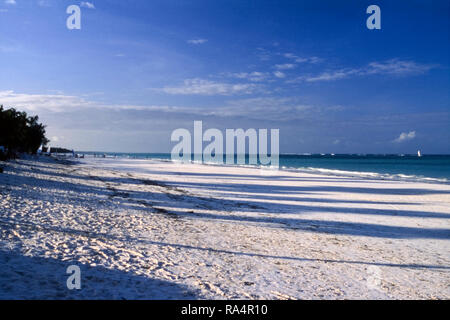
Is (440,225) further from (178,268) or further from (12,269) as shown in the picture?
(12,269)

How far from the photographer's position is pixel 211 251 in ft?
25.2

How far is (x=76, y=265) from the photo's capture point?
6.01m

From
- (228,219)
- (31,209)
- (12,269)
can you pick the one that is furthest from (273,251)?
(31,209)

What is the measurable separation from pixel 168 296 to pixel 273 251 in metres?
3.69

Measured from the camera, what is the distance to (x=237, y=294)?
210 inches

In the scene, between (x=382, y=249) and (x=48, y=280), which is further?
(x=382, y=249)

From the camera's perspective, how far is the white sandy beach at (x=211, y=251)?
17.9 ft

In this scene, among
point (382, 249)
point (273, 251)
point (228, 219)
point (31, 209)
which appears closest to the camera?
point (273, 251)

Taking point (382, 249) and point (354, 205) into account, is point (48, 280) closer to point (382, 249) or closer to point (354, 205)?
point (382, 249)

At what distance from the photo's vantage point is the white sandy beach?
17.9 feet
